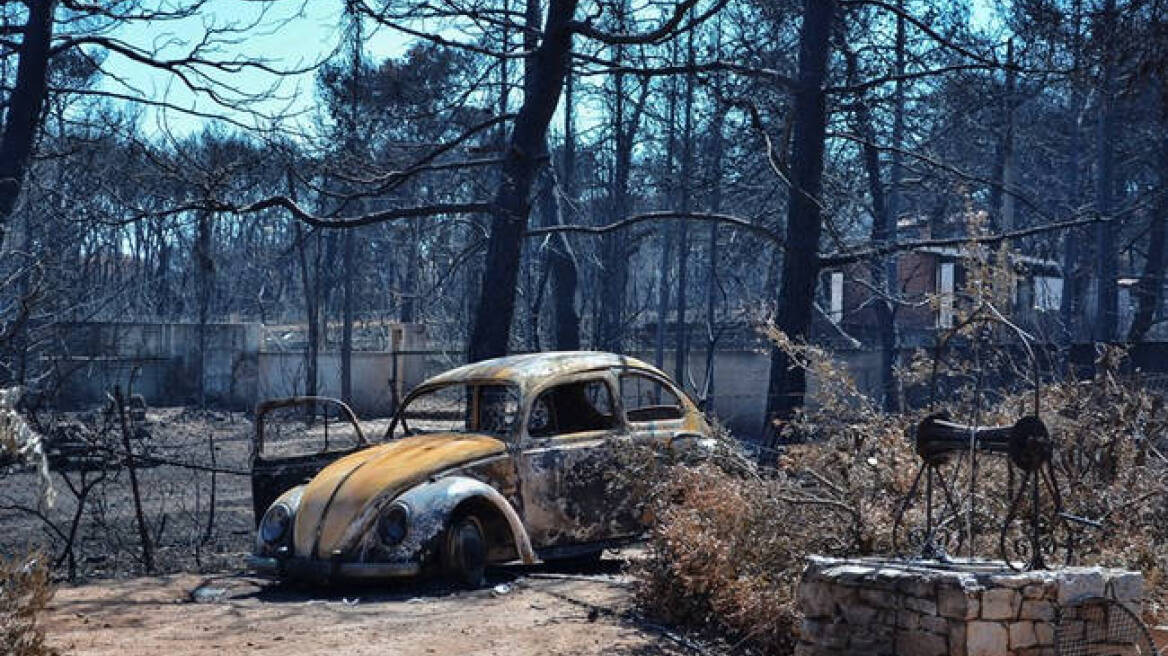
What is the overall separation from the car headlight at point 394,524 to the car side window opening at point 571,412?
203 cm

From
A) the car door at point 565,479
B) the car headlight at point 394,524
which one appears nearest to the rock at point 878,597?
the car door at point 565,479

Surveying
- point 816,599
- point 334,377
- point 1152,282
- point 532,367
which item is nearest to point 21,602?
point 816,599

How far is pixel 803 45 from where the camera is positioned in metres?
15.1

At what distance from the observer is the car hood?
1039 cm

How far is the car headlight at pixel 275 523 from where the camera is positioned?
10.9 metres

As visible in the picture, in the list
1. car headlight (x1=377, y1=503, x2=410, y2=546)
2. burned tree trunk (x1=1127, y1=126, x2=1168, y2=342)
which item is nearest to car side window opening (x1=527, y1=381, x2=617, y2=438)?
car headlight (x1=377, y1=503, x2=410, y2=546)

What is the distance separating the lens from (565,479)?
11547mm

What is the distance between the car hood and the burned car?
1cm

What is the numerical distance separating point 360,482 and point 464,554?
3.24 feet

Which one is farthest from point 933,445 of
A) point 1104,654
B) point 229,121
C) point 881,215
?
point 881,215

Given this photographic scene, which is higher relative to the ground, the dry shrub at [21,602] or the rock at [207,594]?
the dry shrub at [21,602]

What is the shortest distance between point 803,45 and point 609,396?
520 cm

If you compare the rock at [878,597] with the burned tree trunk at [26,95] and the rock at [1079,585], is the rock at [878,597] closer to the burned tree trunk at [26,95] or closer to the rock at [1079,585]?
the rock at [1079,585]

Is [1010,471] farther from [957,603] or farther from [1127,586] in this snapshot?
[957,603]
